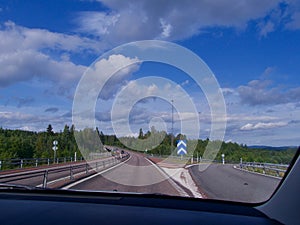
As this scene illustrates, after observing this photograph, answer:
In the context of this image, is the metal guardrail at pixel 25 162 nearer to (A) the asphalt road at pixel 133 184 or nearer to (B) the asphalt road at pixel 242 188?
(A) the asphalt road at pixel 133 184

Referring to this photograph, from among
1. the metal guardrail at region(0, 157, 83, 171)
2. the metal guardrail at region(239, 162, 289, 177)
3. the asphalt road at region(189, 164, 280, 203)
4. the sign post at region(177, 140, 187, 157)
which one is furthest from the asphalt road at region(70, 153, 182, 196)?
the metal guardrail at region(0, 157, 83, 171)

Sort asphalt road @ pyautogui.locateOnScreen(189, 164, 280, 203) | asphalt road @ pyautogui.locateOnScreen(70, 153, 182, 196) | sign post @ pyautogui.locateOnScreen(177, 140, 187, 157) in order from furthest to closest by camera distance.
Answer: sign post @ pyautogui.locateOnScreen(177, 140, 187, 157)
asphalt road @ pyautogui.locateOnScreen(70, 153, 182, 196)
asphalt road @ pyautogui.locateOnScreen(189, 164, 280, 203)

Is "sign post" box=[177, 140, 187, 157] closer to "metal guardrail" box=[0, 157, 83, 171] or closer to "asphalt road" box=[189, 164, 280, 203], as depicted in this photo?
"asphalt road" box=[189, 164, 280, 203]

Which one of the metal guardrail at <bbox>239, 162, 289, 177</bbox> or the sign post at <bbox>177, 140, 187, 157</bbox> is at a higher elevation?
the sign post at <bbox>177, 140, 187, 157</bbox>

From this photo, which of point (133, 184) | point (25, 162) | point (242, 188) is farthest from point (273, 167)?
point (25, 162)

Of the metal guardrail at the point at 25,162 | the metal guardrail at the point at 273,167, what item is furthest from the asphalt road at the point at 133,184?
the metal guardrail at the point at 25,162

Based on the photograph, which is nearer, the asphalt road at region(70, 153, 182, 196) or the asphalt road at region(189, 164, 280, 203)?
the asphalt road at region(189, 164, 280, 203)

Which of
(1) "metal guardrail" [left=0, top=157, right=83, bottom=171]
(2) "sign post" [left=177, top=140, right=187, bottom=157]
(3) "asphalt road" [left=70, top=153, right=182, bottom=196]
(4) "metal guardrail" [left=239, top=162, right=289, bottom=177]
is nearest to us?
(4) "metal guardrail" [left=239, top=162, right=289, bottom=177]

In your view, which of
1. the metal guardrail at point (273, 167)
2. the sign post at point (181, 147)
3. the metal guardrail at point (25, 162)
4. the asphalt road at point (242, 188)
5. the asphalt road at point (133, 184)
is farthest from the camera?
the metal guardrail at point (25, 162)

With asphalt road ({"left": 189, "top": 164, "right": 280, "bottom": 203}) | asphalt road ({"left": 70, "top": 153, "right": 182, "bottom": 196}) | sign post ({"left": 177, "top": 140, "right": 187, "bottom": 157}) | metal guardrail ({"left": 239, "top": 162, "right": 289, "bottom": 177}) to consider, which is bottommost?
asphalt road ({"left": 70, "top": 153, "right": 182, "bottom": 196})

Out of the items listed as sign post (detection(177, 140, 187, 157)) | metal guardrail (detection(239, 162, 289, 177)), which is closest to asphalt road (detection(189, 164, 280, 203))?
metal guardrail (detection(239, 162, 289, 177))

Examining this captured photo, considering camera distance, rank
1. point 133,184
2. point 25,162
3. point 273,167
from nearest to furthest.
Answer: point 273,167 < point 133,184 < point 25,162

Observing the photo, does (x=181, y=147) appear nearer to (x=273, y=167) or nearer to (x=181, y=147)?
(x=181, y=147)

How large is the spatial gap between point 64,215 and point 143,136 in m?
11.8
